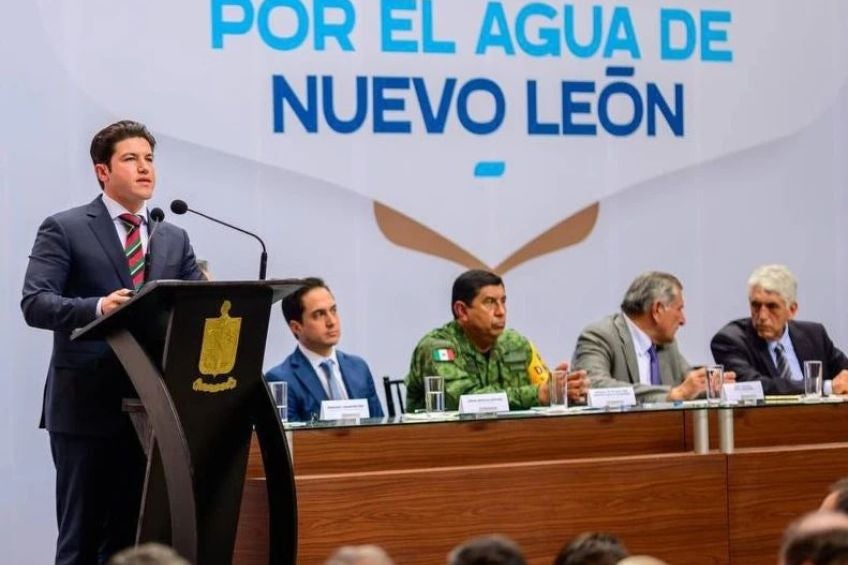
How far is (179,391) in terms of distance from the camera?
3.32 metres

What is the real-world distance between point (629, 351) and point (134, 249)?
7.24 ft

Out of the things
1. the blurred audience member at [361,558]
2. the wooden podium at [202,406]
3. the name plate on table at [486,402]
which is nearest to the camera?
the blurred audience member at [361,558]

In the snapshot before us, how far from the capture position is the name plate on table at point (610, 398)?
4449 mm

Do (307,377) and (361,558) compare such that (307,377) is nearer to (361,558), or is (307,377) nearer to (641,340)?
(641,340)

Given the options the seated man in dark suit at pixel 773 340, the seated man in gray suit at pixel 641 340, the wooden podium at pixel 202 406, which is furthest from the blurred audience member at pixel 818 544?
the seated man in dark suit at pixel 773 340

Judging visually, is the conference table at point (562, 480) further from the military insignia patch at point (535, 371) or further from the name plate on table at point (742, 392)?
the military insignia patch at point (535, 371)

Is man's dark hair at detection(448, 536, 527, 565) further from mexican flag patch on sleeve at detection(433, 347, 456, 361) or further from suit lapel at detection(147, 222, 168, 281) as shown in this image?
mexican flag patch on sleeve at detection(433, 347, 456, 361)

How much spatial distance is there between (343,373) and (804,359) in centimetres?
183

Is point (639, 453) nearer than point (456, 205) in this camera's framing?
A: Yes

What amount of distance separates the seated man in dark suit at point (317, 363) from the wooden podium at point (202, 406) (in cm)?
137

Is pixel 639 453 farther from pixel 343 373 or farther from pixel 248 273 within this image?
pixel 248 273

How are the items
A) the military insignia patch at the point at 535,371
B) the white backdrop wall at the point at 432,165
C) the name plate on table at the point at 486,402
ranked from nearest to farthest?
the name plate on table at the point at 486,402, the military insignia patch at the point at 535,371, the white backdrop wall at the point at 432,165

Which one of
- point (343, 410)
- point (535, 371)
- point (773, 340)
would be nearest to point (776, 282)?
point (773, 340)

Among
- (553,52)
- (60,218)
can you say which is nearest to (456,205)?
(553,52)
